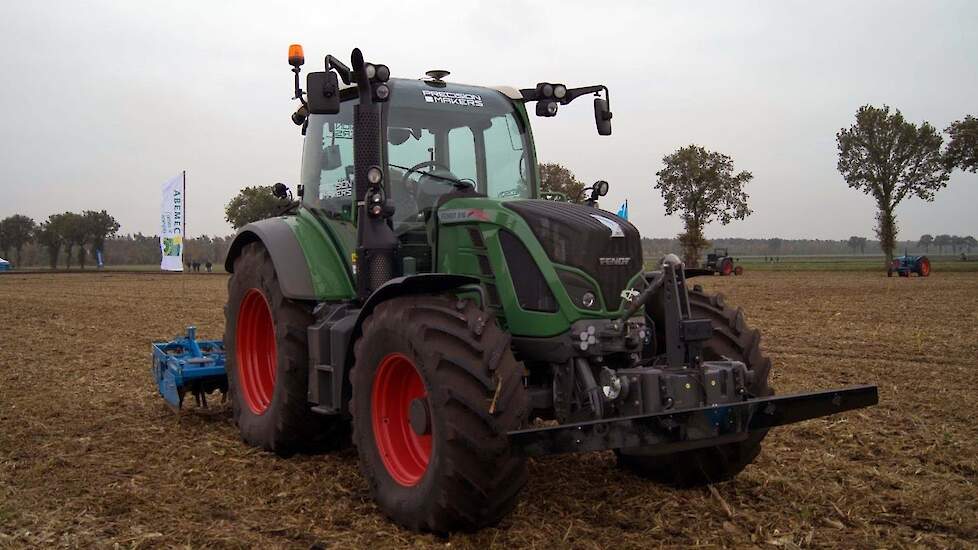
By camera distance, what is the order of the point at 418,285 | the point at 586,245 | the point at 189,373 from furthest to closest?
the point at 189,373, the point at 586,245, the point at 418,285

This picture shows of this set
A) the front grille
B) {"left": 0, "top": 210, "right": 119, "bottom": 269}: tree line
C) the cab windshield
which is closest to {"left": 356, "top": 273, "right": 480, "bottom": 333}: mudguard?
the front grille

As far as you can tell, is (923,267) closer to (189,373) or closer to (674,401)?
Answer: (189,373)

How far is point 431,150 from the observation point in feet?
19.6

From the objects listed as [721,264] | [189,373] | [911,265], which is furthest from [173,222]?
[911,265]

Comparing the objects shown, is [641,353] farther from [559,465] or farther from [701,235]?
[701,235]

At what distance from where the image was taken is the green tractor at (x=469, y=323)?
4.27 m

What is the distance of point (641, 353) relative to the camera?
5230mm

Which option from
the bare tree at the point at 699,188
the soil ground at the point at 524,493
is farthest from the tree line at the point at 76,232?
the soil ground at the point at 524,493

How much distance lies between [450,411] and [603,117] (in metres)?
2.97

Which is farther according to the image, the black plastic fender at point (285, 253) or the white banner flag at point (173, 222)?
the white banner flag at point (173, 222)

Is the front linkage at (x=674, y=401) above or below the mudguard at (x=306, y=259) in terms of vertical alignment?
below

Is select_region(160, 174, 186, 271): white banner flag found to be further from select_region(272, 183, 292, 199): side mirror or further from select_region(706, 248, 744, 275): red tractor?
select_region(706, 248, 744, 275): red tractor

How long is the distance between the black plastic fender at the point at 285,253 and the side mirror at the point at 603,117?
7.82 feet

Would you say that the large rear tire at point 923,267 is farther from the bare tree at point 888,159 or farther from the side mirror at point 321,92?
the side mirror at point 321,92
